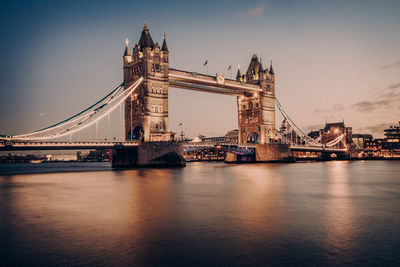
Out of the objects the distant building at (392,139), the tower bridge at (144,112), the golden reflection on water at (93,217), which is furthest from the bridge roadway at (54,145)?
the distant building at (392,139)

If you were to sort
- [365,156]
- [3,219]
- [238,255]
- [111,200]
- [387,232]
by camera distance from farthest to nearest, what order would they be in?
[365,156] < [111,200] < [3,219] < [387,232] < [238,255]

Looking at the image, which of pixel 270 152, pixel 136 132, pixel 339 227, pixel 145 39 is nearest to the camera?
pixel 339 227

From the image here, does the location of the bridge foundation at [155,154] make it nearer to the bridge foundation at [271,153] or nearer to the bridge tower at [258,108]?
the bridge foundation at [271,153]

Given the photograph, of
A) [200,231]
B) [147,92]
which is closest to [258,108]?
[147,92]

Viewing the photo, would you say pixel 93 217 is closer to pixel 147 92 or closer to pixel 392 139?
pixel 147 92

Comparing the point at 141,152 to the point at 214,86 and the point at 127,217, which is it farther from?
the point at 127,217

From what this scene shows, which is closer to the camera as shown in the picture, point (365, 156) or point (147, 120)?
point (147, 120)

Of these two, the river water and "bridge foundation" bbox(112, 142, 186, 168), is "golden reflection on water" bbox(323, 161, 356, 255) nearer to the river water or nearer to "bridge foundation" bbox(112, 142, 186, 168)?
the river water

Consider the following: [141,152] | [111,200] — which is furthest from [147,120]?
[111,200]
